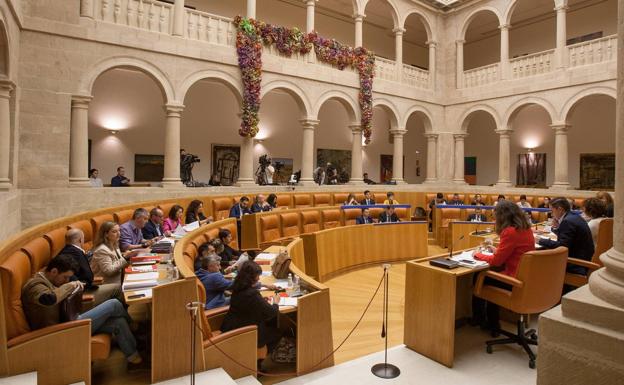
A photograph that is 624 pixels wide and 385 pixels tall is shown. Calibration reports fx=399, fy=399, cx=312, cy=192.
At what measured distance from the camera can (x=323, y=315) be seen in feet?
13.4

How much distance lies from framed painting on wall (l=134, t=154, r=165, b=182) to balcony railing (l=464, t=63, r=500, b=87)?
44.6 ft

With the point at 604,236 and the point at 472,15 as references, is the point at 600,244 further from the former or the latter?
the point at 472,15

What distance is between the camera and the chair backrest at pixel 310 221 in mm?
9500

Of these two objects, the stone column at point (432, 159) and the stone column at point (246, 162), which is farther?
the stone column at point (432, 159)

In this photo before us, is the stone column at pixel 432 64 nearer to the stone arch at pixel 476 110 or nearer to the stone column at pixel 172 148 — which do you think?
the stone arch at pixel 476 110

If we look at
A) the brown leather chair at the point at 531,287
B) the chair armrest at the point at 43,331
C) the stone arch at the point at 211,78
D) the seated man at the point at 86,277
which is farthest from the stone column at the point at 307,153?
the chair armrest at the point at 43,331

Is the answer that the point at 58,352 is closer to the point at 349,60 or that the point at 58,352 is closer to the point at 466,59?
the point at 349,60

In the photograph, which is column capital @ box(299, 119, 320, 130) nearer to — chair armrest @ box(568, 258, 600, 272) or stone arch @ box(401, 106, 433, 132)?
stone arch @ box(401, 106, 433, 132)

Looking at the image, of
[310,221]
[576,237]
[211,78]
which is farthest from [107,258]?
[211,78]

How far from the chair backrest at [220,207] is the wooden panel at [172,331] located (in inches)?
291

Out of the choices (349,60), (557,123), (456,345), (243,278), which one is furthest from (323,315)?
(557,123)

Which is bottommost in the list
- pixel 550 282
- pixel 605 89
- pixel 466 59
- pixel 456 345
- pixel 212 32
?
pixel 456 345

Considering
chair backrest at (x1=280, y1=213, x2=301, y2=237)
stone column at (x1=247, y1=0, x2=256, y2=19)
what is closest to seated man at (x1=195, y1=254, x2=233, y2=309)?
chair backrest at (x1=280, y1=213, x2=301, y2=237)

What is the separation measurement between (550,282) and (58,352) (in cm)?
459
